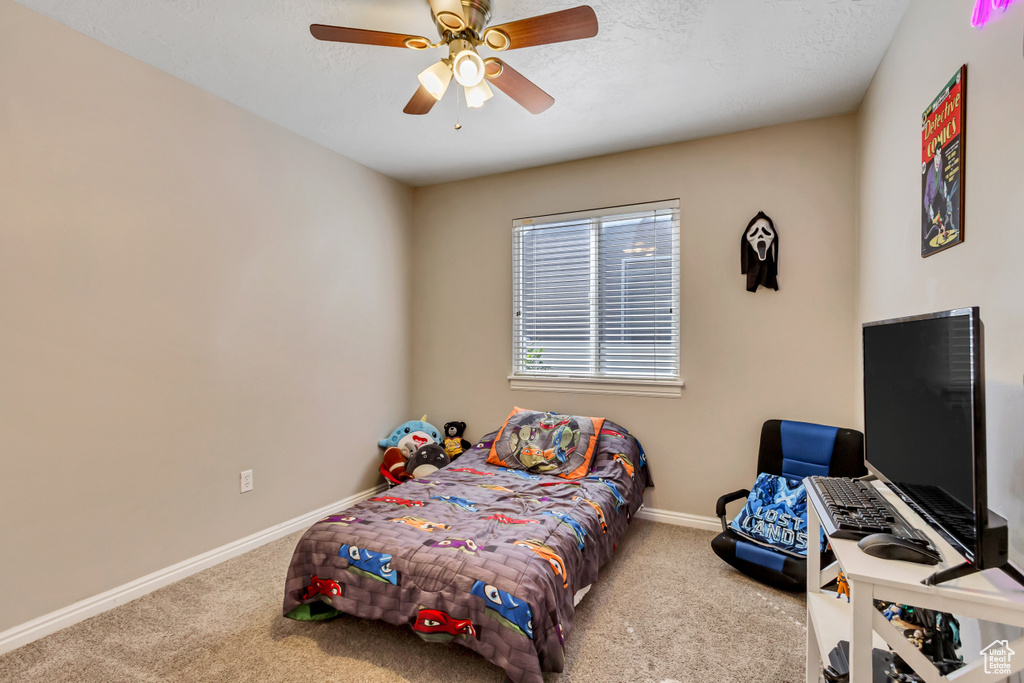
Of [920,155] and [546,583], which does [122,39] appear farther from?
[920,155]

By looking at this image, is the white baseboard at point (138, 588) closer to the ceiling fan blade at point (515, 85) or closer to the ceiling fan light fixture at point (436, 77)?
the ceiling fan light fixture at point (436, 77)

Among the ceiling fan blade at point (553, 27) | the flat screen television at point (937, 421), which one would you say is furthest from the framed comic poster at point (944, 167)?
the ceiling fan blade at point (553, 27)

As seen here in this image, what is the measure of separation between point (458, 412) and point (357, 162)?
208 cm

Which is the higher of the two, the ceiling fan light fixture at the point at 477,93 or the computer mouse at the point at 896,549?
the ceiling fan light fixture at the point at 477,93

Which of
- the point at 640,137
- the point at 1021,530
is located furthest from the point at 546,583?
the point at 640,137

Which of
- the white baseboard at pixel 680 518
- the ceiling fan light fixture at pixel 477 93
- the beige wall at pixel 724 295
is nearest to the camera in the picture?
the ceiling fan light fixture at pixel 477 93

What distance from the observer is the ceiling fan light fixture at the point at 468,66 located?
167 cm

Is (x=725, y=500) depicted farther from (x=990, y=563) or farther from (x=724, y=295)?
(x=990, y=563)

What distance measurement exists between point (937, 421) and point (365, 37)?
2.02 m

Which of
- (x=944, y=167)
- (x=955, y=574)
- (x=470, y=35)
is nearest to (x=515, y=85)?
(x=470, y=35)

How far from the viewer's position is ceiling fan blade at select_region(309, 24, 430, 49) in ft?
5.42

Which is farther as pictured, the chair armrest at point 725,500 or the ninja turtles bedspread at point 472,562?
the chair armrest at point 725,500

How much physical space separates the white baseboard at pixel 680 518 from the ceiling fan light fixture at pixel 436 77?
2845mm

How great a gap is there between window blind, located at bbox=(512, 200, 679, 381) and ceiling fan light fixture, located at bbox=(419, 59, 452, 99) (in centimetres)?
185
